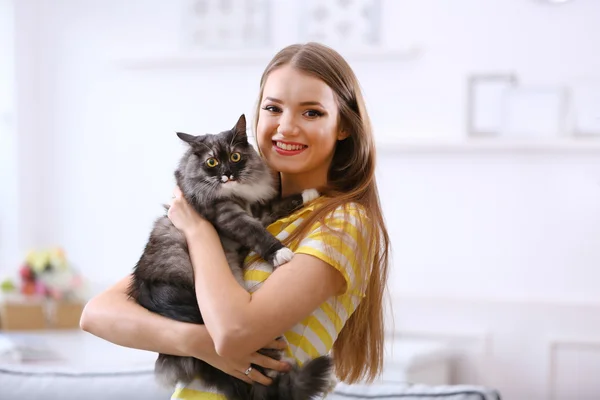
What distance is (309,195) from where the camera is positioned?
5.90 ft

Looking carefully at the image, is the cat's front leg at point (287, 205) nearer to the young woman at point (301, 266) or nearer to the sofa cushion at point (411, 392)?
the young woman at point (301, 266)

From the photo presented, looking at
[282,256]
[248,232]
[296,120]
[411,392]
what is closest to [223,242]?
[248,232]

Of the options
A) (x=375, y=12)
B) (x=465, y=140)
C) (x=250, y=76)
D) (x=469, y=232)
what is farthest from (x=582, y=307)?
(x=250, y=76)

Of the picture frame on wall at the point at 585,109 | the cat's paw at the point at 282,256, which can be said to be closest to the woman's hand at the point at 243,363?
the cat's paw at the point at 282,256

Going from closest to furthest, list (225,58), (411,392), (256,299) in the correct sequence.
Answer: (256,299)
(411,392)
(225,58)

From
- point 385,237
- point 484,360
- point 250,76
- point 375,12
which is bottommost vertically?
point 484,360

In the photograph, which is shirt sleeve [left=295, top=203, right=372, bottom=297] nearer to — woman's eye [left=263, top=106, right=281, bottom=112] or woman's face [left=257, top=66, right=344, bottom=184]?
woman's face [left=257, top=66, right=344, bottom=184]

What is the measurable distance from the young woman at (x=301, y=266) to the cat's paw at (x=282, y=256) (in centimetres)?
2

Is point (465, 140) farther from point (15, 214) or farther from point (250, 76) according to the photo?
point (15, 214)

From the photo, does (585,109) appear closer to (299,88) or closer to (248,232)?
(299,88)

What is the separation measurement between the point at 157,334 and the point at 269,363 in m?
0.24

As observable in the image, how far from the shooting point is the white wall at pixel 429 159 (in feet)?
11.8

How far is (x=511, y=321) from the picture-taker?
3643 millimetres

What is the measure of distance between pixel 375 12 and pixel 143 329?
2543mm
